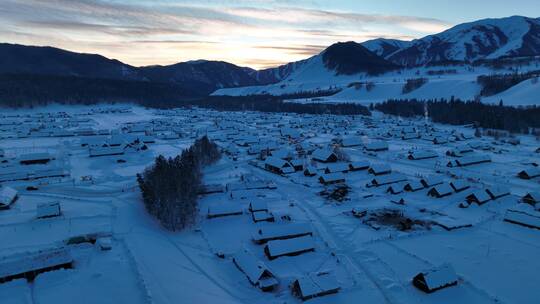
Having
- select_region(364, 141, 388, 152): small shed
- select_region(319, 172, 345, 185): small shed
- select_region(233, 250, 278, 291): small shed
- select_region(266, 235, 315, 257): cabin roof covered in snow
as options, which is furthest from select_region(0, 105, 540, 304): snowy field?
select_region(364, 141, 388, 152): small shed

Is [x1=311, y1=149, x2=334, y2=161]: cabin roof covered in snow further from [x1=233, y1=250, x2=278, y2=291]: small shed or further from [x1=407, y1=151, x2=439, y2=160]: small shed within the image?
[x1=233, y1=250, x2=278, y2=291]: small shed

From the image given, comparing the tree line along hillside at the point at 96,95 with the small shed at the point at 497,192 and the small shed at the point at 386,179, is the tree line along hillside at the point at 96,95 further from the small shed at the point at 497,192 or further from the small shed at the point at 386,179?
the small shed at the point at 497,192

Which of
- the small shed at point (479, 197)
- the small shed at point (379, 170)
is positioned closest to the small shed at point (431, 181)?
the small shed at point (479, 197)

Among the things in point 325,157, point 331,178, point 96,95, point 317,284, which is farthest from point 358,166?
point 96,95

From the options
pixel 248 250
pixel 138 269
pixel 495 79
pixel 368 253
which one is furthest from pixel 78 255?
pixel 495 79

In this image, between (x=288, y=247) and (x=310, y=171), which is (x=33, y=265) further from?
(x=310, y=171)

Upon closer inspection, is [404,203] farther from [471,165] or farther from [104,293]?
[104,293]
